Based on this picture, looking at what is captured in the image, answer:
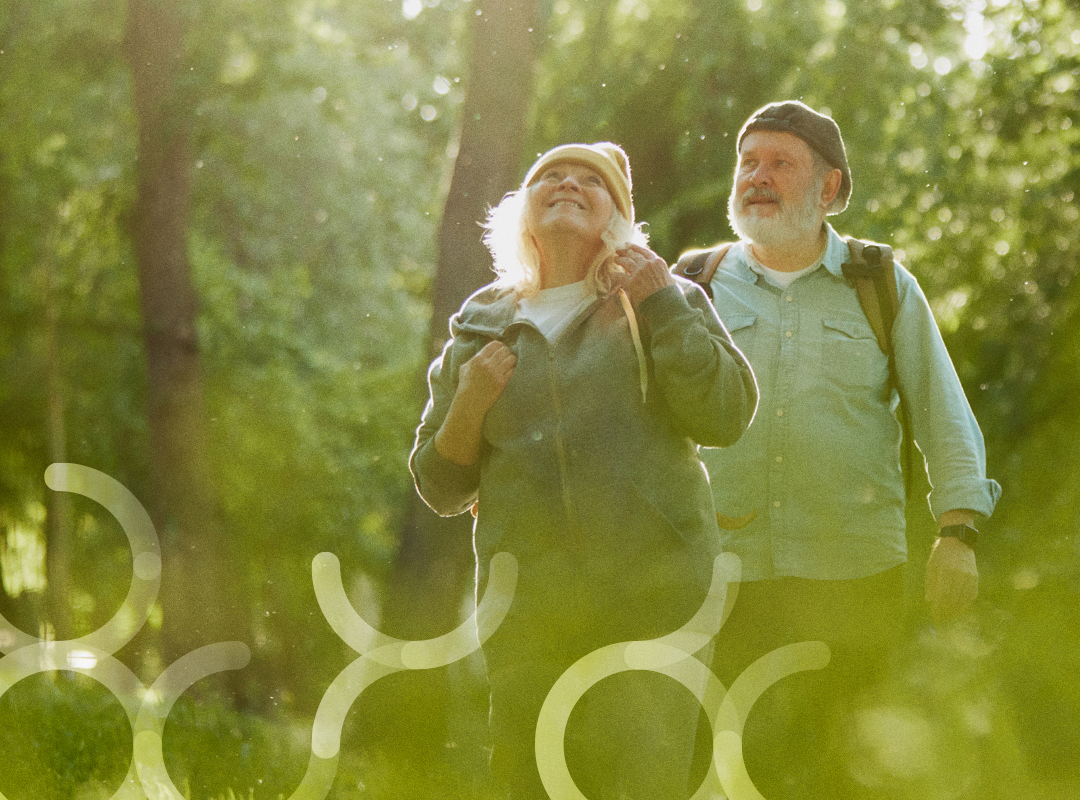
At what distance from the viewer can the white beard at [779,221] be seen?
3682 millimetres

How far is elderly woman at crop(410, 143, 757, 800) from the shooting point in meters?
2.60

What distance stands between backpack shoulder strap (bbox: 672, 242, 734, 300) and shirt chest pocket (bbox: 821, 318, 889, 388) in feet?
1.31

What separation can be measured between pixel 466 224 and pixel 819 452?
9.94 feet

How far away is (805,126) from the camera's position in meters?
3.68

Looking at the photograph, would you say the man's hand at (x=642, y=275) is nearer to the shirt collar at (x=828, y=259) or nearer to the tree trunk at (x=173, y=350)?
the shirt collar at (x=828, y=259)

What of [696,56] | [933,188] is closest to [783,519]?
[933,188]

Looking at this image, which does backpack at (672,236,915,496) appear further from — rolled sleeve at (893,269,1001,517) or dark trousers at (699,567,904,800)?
dark trousers at (699,567,904,800)

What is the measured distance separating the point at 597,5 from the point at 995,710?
25.5ft

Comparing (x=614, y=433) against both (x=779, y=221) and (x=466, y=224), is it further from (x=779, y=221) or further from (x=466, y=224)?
(x=466, y=224)

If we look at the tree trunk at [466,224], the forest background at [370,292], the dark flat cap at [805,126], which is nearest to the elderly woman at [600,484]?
the dark flat cap at [805,126]

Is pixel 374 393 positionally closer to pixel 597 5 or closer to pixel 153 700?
pixel 597 5

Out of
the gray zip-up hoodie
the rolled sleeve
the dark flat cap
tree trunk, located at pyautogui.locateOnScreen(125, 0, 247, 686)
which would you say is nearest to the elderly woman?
the gray zip-up hoodie

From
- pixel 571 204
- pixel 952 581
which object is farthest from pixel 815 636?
pixel 571 204

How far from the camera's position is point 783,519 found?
3.50 m
